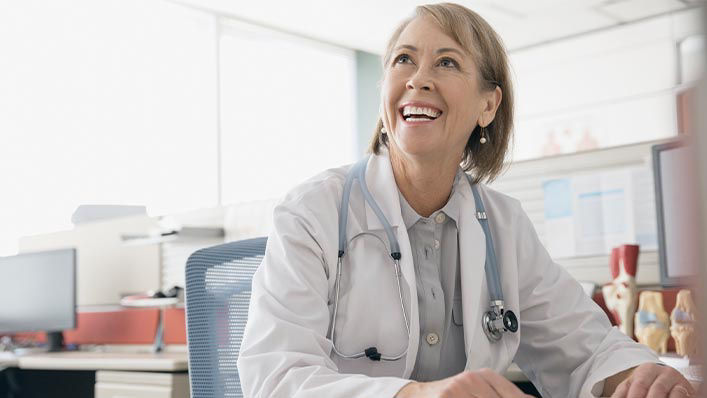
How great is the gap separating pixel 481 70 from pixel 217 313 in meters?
0.65

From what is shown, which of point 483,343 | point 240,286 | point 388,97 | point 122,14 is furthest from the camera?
point 122,14

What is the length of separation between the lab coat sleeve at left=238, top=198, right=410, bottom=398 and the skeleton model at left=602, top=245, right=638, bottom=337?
3.16 feet

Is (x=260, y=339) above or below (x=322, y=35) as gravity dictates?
below

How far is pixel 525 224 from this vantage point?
1.36m

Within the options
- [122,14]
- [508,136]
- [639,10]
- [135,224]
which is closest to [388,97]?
[508,136]

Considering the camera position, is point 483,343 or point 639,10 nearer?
point 483,343

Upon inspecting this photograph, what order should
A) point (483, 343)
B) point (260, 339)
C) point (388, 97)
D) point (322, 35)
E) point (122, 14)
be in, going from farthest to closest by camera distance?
1. point (322, 35)
2. point (122, 14)
3. point (388, 97)
4. point (483, 343)
5. point (260, 339)

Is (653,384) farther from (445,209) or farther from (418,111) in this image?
(418,111)

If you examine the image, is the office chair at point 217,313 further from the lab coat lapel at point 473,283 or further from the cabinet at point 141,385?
the cabinet at point 141,385

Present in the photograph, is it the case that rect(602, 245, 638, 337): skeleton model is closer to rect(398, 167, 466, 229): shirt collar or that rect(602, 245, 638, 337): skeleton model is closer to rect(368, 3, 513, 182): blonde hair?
rect(368, 3, 513, 182): blonde hair

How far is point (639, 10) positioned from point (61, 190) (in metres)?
4.42

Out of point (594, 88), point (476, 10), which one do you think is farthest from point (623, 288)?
point (594, 88)

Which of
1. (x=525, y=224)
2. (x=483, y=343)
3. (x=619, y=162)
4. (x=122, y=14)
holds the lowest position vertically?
(x=483, y=343)

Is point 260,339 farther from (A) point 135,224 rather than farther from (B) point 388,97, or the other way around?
(A) point 135,224
